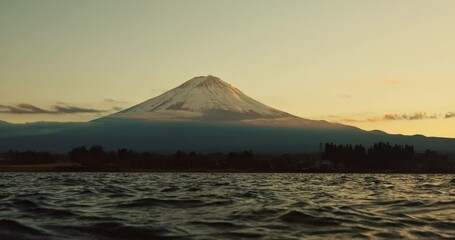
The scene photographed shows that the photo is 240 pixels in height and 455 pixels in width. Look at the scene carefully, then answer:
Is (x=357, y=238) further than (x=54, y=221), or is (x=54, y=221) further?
(x=54, y=221)

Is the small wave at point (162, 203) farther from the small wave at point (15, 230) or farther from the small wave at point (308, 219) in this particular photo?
the small wave at point (15, 230)

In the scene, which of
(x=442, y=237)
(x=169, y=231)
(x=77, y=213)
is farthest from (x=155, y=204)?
(x=442, y=237)

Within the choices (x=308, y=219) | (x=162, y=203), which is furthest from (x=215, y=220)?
(x=162, y=203)

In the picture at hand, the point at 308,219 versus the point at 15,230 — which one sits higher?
the point at 308,219

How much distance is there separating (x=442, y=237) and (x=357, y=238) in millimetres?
2124

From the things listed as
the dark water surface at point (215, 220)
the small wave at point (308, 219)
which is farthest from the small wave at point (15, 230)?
the small wave at point (308, 219)

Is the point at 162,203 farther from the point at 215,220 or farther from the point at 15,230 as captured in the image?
the point at 15,230

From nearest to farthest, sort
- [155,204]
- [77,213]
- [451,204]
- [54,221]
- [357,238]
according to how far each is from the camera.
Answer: [357,238] < [54,221] < [77,213] < [155,204] < [451,204]

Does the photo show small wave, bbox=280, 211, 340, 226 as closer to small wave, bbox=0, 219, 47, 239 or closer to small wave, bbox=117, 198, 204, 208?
small wave, bbox=117, 198, 204, 208

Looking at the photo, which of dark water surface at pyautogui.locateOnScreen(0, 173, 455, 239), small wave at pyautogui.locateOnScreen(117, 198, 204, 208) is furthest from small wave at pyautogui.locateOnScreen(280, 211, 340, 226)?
small wave at pyautogui.locateOnScreen(117, 198, 204, 208)

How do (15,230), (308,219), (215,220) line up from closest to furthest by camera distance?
(15,230) < (215,220) < (308,219)

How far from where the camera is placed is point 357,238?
12.3 metres

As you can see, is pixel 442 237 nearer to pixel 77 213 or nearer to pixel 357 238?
pixel 357 238

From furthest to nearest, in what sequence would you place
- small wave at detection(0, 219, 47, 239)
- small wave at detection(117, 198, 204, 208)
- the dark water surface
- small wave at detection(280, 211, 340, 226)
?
1. small wave at detection(117, 198, 204, 208)
2. small wave at detection(280, 211, 340, 226)
3. the dark water surface
4. small wave at detection(0, 219, 47, 239)
